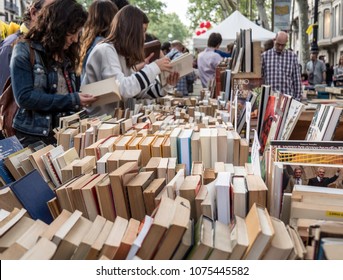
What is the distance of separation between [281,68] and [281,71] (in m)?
0.05

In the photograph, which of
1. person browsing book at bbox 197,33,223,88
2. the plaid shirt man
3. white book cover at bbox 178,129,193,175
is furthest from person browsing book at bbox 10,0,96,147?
person browsing book at bbox 197,33,223,88

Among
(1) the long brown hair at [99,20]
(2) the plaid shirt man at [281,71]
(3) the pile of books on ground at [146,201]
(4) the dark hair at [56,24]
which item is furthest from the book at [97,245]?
(2) the plaid shirt man at [281,71]

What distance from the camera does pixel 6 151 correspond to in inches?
82.0

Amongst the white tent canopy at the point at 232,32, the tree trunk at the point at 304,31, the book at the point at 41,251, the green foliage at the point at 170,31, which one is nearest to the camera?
the book at the point at 41,251

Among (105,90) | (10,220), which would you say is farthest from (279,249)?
(105,90)

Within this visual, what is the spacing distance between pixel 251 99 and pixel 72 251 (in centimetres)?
225

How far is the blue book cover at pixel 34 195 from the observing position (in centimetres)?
156

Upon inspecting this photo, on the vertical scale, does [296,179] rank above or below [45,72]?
below

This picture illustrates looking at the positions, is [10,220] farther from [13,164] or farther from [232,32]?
[232,32]

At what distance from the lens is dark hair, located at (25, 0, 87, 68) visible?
8.89ft

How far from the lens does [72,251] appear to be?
1191 mm

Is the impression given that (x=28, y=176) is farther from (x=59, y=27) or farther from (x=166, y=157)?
(x=59, y=27)

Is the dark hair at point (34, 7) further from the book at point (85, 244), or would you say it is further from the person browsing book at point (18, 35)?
the book at point (85, 244)
